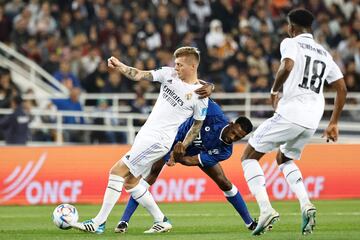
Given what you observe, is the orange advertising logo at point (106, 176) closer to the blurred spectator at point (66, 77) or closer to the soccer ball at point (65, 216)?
the blurred spectator at point (66, 77)

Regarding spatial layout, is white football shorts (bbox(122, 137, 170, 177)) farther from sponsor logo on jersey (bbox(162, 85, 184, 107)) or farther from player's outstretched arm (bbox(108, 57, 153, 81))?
player's outstretched arm (bbox(108, 57, 153, 81))

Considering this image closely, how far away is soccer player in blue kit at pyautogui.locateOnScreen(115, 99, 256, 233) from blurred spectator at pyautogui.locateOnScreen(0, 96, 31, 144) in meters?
9.00

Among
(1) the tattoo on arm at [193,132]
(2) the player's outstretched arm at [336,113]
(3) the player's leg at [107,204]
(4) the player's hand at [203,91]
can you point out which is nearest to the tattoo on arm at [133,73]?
(4) the player's hand at [203,91]

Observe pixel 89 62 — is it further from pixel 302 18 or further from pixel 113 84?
pixel 302 18

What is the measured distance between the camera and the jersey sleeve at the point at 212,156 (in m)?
12.1

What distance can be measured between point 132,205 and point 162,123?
125 cm

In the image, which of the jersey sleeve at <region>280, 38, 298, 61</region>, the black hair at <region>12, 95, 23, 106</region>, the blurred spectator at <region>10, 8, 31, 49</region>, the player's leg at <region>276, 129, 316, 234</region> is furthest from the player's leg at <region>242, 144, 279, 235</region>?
the blurred spectator at <region>10, 8, 31, 49</region>

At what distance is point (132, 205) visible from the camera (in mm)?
12172

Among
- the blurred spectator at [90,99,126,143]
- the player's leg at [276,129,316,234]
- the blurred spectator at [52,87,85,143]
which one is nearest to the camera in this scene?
the player's leg at [276,129,316,234]

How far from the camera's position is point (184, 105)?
1162cm

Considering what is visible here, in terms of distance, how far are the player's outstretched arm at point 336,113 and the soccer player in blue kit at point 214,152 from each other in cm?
125

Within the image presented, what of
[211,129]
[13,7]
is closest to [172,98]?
[211,129]

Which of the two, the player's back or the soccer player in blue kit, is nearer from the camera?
the soccer player in blue kit

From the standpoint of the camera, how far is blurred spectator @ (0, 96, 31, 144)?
20891mm
